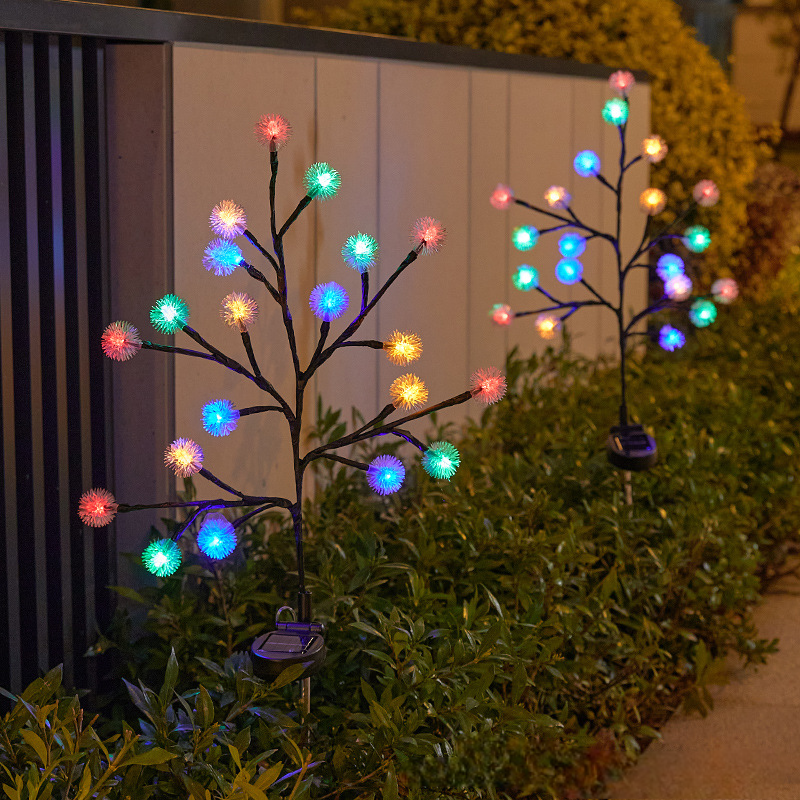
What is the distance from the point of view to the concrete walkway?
3.26m

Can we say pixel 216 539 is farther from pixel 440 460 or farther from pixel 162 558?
pixel 440 460

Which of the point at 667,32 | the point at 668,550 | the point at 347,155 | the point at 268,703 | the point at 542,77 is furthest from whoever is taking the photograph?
the point at 667,32

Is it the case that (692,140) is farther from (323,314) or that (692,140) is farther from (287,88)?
(323,314)

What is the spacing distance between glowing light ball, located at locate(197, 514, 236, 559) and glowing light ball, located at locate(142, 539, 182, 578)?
6 centimetres

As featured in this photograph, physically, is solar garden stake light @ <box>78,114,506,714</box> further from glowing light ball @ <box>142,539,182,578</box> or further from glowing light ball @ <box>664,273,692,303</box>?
glowing light ball @ <box>664,273,692,303</box>

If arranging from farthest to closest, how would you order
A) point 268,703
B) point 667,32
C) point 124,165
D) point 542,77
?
1. point 667,32
2. point 542,77
3. point 124,165
4. point 268,703

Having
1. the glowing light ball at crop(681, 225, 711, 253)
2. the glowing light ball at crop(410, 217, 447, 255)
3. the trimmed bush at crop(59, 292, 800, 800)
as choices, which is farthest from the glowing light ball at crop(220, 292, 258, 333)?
the glowing light ball at crop(681, 225, 711, 253)

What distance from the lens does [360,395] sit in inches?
169

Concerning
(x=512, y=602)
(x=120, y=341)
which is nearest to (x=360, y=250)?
(x=120, y=341)

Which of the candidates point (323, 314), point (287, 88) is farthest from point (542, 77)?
point (323, 314)

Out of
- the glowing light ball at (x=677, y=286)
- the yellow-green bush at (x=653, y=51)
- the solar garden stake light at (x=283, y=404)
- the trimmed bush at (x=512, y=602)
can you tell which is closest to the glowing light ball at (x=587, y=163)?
the glowing light ball at (x=677, y=286)

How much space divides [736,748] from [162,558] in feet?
6.85

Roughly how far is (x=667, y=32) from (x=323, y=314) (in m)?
5.98

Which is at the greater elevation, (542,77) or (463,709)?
(542,77)
